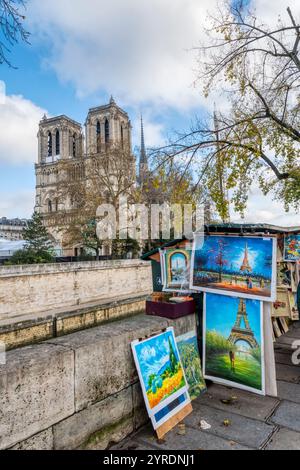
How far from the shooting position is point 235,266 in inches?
148

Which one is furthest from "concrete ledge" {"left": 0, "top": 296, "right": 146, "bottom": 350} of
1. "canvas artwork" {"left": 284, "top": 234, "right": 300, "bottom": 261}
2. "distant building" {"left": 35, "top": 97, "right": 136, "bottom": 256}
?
"distant building" {"left": 35, "top": 97, "right": 136, "bottom": 256}

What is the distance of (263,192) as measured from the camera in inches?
439

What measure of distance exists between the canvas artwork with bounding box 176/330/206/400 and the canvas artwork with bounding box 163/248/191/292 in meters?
0.67

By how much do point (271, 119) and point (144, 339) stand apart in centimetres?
812

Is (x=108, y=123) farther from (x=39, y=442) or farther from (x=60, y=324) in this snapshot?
(x=39, y=442)

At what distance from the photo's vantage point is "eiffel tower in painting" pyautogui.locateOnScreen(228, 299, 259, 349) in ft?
11.5

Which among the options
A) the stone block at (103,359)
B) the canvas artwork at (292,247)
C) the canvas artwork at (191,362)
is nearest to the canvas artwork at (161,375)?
the stone block at (103,359)

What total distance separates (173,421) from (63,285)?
68.7 feet

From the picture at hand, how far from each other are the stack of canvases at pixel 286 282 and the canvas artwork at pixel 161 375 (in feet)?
9.20

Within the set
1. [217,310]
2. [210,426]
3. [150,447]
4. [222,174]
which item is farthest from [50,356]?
[222,174]

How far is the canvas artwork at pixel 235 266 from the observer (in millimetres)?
3570

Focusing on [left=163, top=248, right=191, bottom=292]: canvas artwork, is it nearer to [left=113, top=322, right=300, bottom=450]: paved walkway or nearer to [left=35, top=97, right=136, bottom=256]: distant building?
[left=113, top=322, right=300, bottom=450]: paved walkway

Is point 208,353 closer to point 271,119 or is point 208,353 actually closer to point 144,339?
point 144,339

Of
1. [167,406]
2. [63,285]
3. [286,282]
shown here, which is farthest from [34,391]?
[63,285]
